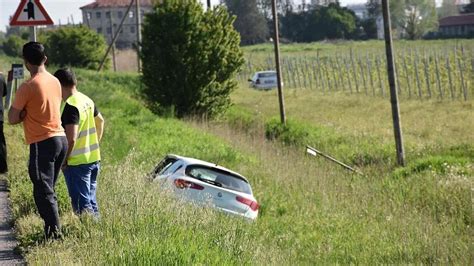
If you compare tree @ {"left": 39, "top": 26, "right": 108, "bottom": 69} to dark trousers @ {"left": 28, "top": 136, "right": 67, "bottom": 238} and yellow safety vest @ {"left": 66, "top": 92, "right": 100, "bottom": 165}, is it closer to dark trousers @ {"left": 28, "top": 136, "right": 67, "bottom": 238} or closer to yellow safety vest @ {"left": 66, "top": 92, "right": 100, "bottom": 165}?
yellow safety vest @ {"left": 66, "top": 92, "right": 100, "bottom": 165}

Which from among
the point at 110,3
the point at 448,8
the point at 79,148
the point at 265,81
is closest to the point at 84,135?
the point at 79,148

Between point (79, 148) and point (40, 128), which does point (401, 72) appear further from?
point (40, 128)

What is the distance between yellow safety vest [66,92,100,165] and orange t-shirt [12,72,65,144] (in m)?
0.57

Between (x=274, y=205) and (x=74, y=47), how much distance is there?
44.9m

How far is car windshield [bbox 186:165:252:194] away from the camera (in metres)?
13.4

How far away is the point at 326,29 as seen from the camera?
94000mm

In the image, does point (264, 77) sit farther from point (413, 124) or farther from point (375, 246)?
point (375, 246)

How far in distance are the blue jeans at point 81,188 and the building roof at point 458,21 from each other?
5415 centimetres

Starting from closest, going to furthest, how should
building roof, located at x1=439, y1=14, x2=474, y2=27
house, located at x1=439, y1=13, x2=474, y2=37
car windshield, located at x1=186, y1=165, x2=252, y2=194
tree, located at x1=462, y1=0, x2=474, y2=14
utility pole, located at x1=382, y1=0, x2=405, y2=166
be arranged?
car windshield, located at x1=186, y1=165, x2=252, y2=194 → utility pole, located at x1=382, y1=0, x2=405, y2=166 → house, located at x1=439, y1=13, x2=474, y2=37 → building roof, located at x1=439, y1=14, x2=474, y2=27 → tree, located at x1=462, y1=0, x2=474, y2=14

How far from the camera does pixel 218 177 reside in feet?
45.4

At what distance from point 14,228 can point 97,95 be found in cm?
2427

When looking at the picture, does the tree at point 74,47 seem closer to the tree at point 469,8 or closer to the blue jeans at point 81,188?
the tree at point 469,8

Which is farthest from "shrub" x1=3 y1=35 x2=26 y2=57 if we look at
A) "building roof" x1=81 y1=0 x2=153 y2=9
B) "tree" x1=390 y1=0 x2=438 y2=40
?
"building roof" x1=81 y1=0 x2=153 y2=9

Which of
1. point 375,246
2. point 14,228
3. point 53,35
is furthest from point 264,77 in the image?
point 14,228
